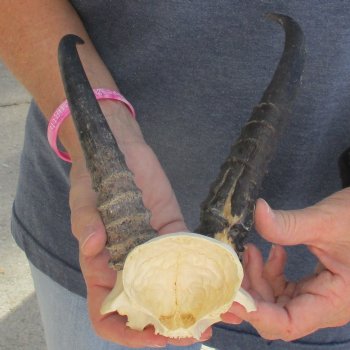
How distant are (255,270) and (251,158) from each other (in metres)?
0.34

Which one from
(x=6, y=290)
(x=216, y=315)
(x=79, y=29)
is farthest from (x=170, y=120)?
(x=6, y=290)

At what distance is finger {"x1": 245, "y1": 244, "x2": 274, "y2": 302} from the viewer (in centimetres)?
124

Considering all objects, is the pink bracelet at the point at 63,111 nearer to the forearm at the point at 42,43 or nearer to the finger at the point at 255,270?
the forearm at the point at 42,43

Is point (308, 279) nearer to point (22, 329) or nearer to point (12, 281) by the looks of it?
point (22, 329)

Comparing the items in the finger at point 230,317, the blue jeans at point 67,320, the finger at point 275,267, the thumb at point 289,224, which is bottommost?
the blue jeans at point 67,320

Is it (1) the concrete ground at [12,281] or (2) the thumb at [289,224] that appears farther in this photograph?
(1) the concrete ground at [12,281]

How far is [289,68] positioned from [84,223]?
40 cm

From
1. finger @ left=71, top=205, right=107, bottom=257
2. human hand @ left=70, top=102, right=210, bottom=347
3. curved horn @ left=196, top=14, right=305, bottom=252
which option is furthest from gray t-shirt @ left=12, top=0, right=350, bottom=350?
finger @ left=71, top=205, right=107, bottom=257

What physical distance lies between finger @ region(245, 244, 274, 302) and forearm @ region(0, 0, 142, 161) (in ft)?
1.15

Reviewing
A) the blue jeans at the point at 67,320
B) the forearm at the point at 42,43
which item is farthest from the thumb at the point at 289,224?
the blue jeans at the point at 67,320

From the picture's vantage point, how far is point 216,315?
1.06 meters

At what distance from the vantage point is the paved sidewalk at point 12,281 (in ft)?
8.95

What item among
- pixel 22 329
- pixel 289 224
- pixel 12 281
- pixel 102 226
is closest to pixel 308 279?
pixel 289 224

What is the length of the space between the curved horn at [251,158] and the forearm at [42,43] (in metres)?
0.35
